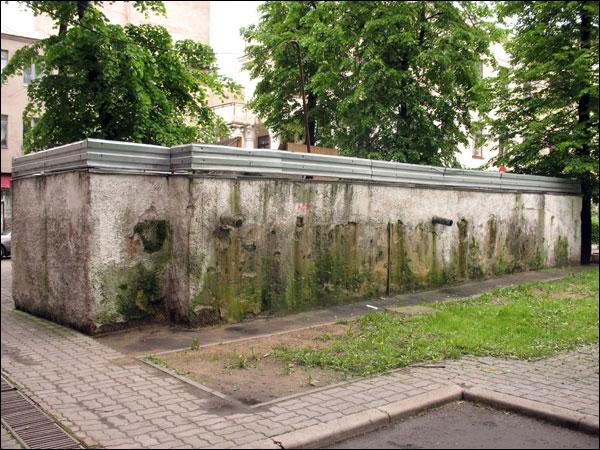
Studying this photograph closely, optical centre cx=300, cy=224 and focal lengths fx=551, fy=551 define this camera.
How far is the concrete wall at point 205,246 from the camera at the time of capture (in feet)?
24.4

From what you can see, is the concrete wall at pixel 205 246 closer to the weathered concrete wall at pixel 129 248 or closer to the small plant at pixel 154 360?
the weathered concrete wall at pixel 129 248

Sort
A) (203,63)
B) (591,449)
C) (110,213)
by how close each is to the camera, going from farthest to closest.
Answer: (203,63), (110,213), (591,449)

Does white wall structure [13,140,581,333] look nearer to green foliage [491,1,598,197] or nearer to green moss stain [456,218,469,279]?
green moss stain [456,218,469,279]

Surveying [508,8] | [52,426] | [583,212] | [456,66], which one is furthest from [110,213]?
[456,66]

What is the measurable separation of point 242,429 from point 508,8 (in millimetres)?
13089

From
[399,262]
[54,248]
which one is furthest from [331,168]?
[54,248]

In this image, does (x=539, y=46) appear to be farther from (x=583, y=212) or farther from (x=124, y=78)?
(x=124, y=78)

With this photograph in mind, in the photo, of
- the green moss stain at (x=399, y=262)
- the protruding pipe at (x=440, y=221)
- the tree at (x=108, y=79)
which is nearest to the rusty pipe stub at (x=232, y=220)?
the green moss stain at (x=399, y=262)

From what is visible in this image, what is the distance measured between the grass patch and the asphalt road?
123cm

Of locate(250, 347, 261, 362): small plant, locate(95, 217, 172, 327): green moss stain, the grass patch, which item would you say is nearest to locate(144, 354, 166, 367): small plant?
locate(250, 347, 261, 362): small plant

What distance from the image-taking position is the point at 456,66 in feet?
62.2

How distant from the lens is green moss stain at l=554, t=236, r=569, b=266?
48.3ft

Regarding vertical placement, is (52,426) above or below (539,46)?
below

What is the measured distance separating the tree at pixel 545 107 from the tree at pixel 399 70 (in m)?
2.42
